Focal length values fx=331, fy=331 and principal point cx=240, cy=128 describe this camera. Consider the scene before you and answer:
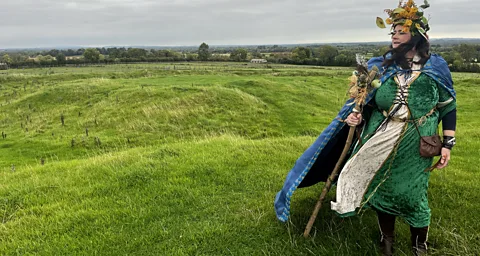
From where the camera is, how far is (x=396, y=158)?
138 inches

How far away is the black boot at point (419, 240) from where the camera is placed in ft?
11.8

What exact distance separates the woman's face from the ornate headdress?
4 cm

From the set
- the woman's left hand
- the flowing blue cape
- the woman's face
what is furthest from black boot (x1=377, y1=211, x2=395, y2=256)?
the woman's face

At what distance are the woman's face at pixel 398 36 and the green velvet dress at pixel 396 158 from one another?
1.21ft

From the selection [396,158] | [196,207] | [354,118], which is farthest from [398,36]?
[196,207]

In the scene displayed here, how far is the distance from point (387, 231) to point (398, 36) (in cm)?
214

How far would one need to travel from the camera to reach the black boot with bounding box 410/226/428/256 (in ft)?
11.8

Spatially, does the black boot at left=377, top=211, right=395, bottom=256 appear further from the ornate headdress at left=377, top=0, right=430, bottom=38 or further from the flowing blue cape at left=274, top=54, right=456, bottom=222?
the ornate headdress at left=377, top=0, right=430, bottom=38

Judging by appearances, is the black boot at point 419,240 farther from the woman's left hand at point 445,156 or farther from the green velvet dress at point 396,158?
the woman's left hand at point 445,156

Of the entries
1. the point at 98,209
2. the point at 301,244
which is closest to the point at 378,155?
the point at 301,244

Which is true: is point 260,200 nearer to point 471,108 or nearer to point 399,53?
point 399,53

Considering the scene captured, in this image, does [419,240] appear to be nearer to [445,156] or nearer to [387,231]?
[387,231]

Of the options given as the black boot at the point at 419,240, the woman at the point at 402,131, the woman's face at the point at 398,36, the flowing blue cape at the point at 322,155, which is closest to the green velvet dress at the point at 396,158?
the woman at the point at 402,131

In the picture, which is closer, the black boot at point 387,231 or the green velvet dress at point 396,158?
the green velvet dress at point 396,158
